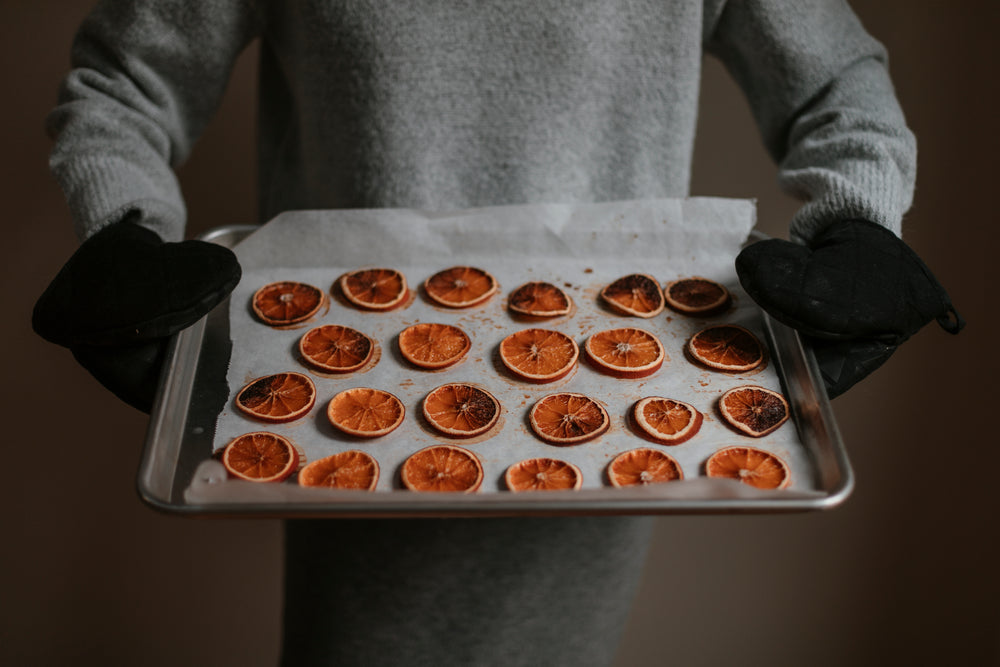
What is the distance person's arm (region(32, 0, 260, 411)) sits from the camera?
1131 mm

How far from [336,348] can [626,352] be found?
45cm

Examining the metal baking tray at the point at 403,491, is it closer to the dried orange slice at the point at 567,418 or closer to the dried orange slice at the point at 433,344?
the dried orange slice at the point at 567,418

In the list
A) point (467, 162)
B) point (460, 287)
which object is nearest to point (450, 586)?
point (460, 287)

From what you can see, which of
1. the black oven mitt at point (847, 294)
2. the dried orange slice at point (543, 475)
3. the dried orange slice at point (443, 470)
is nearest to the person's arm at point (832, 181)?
the black oven mitt at point (847, 294)

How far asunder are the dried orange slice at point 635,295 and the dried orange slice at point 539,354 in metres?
0.11

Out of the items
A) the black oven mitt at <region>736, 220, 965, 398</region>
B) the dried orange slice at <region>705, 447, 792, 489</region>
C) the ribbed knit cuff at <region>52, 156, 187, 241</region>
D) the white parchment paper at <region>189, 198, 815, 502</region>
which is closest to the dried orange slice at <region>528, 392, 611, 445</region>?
the white parchment paper at <region>189, 198, 815, 502</region>

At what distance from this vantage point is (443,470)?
43.8 inches

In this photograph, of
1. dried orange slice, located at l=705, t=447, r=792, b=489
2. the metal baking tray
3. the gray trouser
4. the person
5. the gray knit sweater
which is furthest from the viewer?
the gray trouser

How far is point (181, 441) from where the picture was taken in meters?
1.13

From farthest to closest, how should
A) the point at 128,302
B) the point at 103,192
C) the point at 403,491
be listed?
the point at 103,192, the point at 128,302, the point at 403,491

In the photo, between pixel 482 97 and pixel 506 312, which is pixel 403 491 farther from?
pixel 482 97

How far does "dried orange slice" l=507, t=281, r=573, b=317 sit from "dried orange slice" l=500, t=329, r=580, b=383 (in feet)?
0.15

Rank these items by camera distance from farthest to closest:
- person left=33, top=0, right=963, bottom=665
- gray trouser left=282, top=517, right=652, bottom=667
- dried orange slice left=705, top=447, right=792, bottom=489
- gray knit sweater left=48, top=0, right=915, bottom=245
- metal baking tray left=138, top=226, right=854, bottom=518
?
gray trouser left=282, top=517, right=652, bottom=667, gray knit sweater left=48, top=0, right=915, bottom=245, person left=33, top=0, right=963, bottom=665, dried orange slice left=705, top=447, right=792, bottom=489, metal baking tray left=138, top=226, right=854, bottom=518

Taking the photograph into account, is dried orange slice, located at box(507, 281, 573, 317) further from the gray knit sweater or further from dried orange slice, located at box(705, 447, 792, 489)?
dried orange slice, located at box(705, 447, 792, 489)
